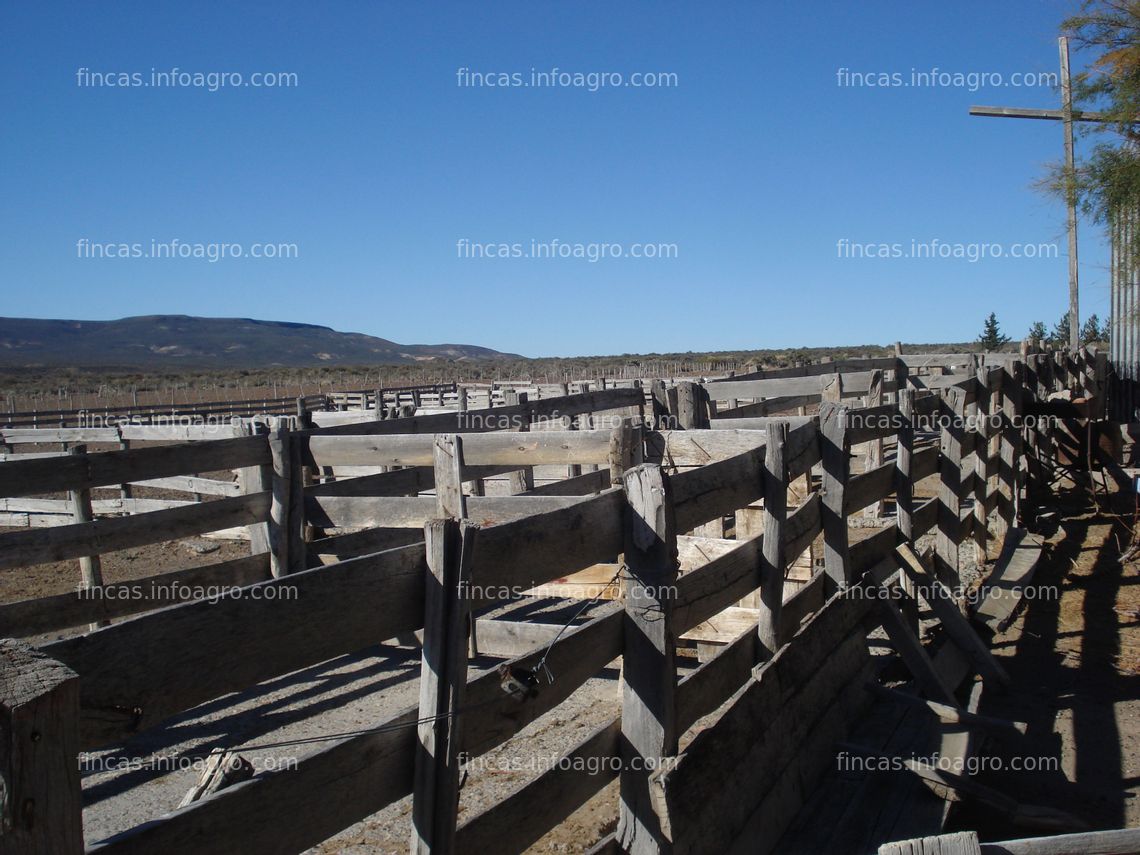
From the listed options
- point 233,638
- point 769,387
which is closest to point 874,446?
point 769,387

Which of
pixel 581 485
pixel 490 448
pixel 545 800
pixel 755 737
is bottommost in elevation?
pixel 755 737

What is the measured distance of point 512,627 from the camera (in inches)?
159

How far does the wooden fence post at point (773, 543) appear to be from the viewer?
167 inches

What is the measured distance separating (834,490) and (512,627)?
2.19m

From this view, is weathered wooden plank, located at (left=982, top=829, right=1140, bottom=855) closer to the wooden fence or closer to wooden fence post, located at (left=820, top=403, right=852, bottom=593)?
the wooden fence

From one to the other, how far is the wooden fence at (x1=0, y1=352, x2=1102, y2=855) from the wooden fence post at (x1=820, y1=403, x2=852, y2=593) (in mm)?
14

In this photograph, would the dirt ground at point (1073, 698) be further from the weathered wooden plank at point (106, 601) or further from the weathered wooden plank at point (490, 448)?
the weathered wooden plank at point (106, 601)

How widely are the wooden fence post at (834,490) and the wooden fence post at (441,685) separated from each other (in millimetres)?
3298

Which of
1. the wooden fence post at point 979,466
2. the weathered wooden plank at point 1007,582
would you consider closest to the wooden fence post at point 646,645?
the weathered wooden plank at point 1007,582

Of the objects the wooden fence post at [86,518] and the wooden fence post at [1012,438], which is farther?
the wooden fence post at [1012,438]

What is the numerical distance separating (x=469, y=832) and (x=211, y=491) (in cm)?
868

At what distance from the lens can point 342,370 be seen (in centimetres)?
10594

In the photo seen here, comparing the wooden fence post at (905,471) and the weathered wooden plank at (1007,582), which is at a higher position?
the wooden fence post at (905,471)

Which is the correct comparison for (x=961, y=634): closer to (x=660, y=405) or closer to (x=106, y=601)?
(x=660, y=405)
